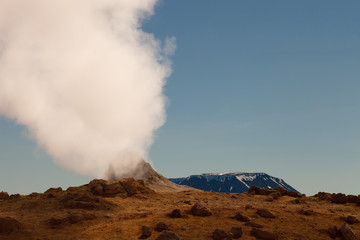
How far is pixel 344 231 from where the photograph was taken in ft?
80.8

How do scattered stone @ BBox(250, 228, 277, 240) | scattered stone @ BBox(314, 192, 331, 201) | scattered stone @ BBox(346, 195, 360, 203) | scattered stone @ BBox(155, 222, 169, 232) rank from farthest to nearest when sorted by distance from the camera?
scattered stone @ BBox(314, 192, 331, 201) < scattered stone @ BBox(346, 195, 360, 203) < scattered stone @ BBox(155, 222, 169, 232) < scattered stone @ BBox(250, 228, 277, 240)

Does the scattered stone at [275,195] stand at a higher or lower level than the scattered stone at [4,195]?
lower

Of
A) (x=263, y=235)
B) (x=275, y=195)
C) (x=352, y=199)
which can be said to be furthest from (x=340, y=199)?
(x=263, y=235)

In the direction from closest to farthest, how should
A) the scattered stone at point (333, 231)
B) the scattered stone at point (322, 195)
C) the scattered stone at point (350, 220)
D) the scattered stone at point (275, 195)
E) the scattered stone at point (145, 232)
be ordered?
the scattered stone at point (145, 232), the scattered stone at point (333, 231), the scattered stone at point (350, 220), the scattered stone at point (275, 195), the scattered stone at point (322, 195)

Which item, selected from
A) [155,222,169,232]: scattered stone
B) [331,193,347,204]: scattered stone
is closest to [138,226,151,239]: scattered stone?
[155,222,169,232]: scattered stone

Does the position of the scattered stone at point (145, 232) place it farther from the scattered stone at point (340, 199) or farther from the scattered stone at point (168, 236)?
the scattered stone at point (340, 199)

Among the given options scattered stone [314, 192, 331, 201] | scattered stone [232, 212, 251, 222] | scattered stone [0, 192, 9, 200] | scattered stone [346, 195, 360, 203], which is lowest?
scattered stone [232, 212, 251, 222]

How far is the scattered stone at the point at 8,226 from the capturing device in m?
22.1

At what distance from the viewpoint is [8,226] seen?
877 inches

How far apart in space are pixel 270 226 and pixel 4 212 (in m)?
24.4

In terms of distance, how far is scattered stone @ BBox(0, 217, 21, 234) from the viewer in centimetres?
2211

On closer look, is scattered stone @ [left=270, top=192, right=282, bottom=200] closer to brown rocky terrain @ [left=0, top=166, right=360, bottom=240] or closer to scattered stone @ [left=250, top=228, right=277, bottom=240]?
brown rocky terrain @ [left=0, top=166, right=360, bottom=240]

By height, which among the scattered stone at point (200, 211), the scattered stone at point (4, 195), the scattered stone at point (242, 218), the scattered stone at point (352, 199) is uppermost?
the scattered stone at point (4, 195)

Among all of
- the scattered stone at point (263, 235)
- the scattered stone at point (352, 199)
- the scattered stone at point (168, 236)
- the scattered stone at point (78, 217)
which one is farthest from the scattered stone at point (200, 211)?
the scattered stone at point (352, 199)
